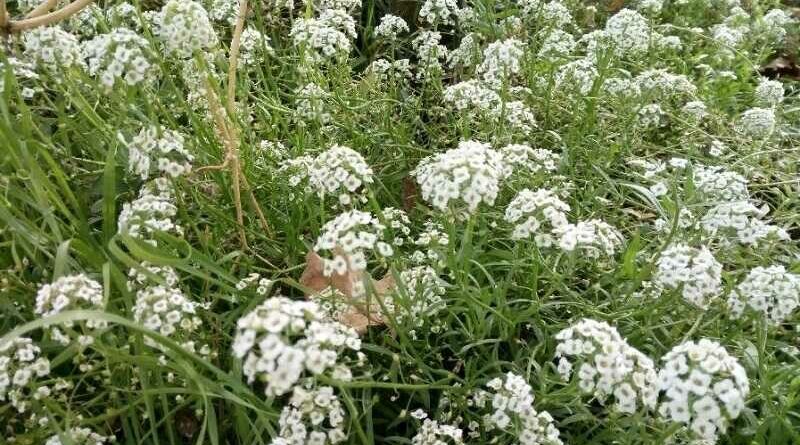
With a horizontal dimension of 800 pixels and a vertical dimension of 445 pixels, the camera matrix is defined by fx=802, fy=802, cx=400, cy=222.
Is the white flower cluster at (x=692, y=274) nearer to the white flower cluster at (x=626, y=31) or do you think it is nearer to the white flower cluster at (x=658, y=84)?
the white flower cluster at (x=658, y=84)

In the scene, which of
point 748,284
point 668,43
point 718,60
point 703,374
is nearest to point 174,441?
point 703,374

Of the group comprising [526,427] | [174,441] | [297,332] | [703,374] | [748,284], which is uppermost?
[297,332]

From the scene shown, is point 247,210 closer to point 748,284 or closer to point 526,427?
point 526,427

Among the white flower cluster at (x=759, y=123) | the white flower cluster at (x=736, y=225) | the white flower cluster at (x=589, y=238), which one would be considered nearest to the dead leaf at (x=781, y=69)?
the white flower cluster at (x=759, y=123)

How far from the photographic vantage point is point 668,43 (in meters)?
4.61

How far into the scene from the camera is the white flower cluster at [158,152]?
259 cm

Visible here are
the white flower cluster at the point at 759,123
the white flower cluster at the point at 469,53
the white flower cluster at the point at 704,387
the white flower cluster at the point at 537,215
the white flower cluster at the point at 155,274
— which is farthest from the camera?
the white flower cluster at the point at 469,53

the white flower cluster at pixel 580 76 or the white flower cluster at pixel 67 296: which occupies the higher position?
the white flower cluster at pixel 67 296

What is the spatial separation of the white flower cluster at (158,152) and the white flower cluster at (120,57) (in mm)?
181

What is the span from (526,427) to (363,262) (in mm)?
676

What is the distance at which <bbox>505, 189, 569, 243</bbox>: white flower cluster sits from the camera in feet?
8.30

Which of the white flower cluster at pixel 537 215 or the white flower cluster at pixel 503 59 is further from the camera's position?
the white flower cluster at pixel 503 59

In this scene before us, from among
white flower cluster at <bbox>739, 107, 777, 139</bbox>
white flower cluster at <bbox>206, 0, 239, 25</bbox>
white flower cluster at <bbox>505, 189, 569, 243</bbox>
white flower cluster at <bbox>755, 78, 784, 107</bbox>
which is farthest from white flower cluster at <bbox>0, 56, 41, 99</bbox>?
white flower cluster at <bbox>755, 78, 784, 107</bbox>

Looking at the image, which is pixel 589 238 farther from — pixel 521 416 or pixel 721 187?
pixel 721 187
